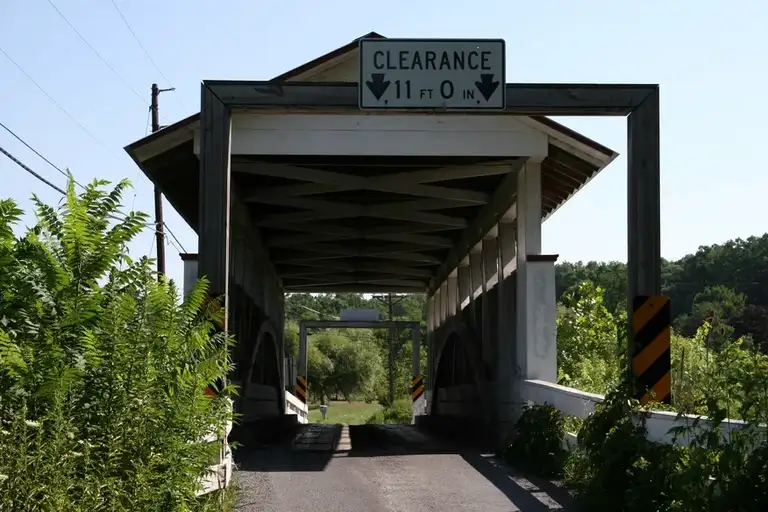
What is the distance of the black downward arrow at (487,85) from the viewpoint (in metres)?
8.15

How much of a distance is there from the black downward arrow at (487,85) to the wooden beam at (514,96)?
318 mm

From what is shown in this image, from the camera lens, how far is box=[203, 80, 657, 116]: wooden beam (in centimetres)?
852

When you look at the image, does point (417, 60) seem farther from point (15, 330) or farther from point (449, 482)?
point (15, 330)

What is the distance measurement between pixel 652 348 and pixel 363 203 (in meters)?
10.7

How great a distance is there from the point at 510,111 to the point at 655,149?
1253 mm

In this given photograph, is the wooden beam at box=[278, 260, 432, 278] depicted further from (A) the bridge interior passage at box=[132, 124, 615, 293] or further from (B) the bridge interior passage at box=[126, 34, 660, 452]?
(B) the bridge interior passage at box=[126, 34, 660, 452]

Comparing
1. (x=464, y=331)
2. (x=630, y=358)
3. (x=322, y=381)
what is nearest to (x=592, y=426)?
(x=630, y=358)

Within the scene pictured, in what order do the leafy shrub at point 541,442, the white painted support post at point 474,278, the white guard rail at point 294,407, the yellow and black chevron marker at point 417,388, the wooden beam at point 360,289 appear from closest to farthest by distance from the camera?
the leafy shrub at point 541,442
the white painted support post at point 474,278
the white guard rail at point 294,407
the wooden beam at point 360,289
the yellow and black chevron marker at point 417,388

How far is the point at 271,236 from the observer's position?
21.5 metres

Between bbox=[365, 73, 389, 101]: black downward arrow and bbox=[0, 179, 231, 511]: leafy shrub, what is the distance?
2959 millimetres

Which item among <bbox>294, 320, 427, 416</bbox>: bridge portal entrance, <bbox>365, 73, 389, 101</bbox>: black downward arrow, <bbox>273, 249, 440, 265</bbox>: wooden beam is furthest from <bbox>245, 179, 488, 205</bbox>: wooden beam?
<bbox>294, 320, 427, 416</bbox>: bridge portal entrance

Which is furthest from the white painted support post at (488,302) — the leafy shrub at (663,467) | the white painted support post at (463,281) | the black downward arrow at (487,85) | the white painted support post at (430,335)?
the white painted support post at (430,335)

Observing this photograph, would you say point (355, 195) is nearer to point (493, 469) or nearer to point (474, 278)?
point (474, 278)

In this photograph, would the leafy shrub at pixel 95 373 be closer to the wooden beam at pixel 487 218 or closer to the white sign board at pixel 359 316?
the wooden beam at pixel 487 218
